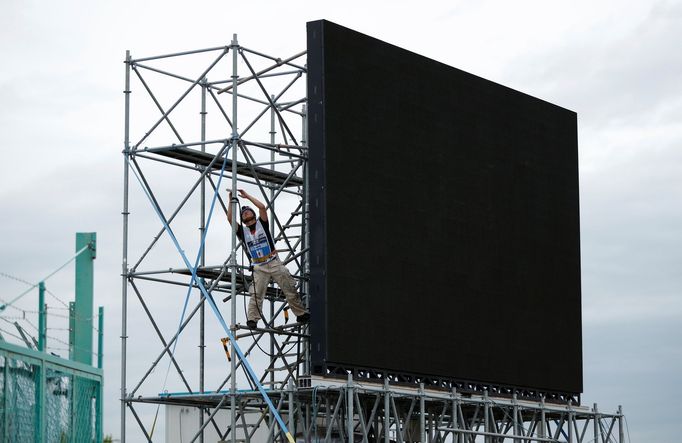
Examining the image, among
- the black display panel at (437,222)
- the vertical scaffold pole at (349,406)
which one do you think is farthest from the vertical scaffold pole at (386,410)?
the vertical scaffold pole at (349,406)

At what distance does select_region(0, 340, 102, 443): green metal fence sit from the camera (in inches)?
880

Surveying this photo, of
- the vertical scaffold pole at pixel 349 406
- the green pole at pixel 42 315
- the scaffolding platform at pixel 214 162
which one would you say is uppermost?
the scaffolding platform at pixel 214 162

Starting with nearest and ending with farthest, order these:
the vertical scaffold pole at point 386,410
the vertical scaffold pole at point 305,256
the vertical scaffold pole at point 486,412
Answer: the vertical scaffold pole at point 386,410 < the vertical scaffold pole at point 305,256 < the vertical scaffold pole at point 486,412

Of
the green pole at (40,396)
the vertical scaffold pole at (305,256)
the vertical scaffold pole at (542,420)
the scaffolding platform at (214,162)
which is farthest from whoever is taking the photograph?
the vertical scaffold pole at (542,420)

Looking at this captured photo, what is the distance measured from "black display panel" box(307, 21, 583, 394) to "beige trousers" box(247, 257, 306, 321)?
33 centimetres

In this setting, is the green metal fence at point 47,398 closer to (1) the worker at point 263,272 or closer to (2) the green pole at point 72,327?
(2) the green pole at point 72,327

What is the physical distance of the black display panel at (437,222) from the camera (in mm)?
24031

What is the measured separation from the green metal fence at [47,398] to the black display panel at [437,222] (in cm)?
398

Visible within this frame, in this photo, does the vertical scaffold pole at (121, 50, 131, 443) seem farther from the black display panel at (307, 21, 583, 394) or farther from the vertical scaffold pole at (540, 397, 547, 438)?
the vertical scaffold pole at (540, 397, 547, 438)

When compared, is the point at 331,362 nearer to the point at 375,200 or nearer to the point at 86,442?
the point at 375,200

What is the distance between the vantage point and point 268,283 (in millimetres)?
24062

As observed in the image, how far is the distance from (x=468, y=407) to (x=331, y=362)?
16.6ft

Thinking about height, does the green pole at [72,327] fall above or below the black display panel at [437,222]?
below

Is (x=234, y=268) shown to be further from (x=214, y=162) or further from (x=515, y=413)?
(x=515, y=413)
